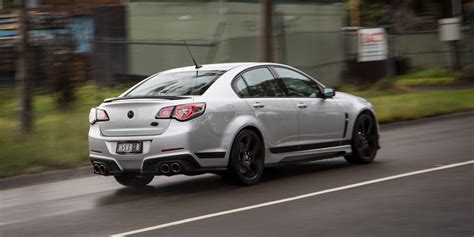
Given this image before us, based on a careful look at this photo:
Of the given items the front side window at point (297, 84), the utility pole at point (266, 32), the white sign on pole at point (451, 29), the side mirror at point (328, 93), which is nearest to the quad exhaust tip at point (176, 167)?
the front side window at point (297, 84)

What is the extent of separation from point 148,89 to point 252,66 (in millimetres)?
1324

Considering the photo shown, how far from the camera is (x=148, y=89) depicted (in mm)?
9984

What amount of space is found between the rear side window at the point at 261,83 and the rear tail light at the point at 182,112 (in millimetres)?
909

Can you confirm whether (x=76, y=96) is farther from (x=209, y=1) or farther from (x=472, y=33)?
(x=472, y=33)

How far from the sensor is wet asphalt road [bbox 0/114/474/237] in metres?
7.23

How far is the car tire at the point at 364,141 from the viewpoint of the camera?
37.1 feet

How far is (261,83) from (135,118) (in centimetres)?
179

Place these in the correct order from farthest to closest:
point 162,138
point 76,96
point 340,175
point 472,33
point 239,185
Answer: point 472,33 → point 76,96 → point 340,175 → point 239,185 → point 162,138

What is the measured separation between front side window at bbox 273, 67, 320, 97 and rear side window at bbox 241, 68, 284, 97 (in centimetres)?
19

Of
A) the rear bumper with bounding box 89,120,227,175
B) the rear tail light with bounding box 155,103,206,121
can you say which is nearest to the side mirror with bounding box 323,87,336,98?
the rear bumper with bounding box 89,120,227,175

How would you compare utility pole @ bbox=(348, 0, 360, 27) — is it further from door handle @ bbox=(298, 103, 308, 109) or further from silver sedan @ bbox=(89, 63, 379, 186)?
→ door handle @ bbox=(298, 103, 308, 109)

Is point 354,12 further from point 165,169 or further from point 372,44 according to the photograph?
point 165,169

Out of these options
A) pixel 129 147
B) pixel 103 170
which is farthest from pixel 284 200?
pixel 103 170

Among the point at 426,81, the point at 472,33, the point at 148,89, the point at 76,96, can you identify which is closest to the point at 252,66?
the point at 148,89
